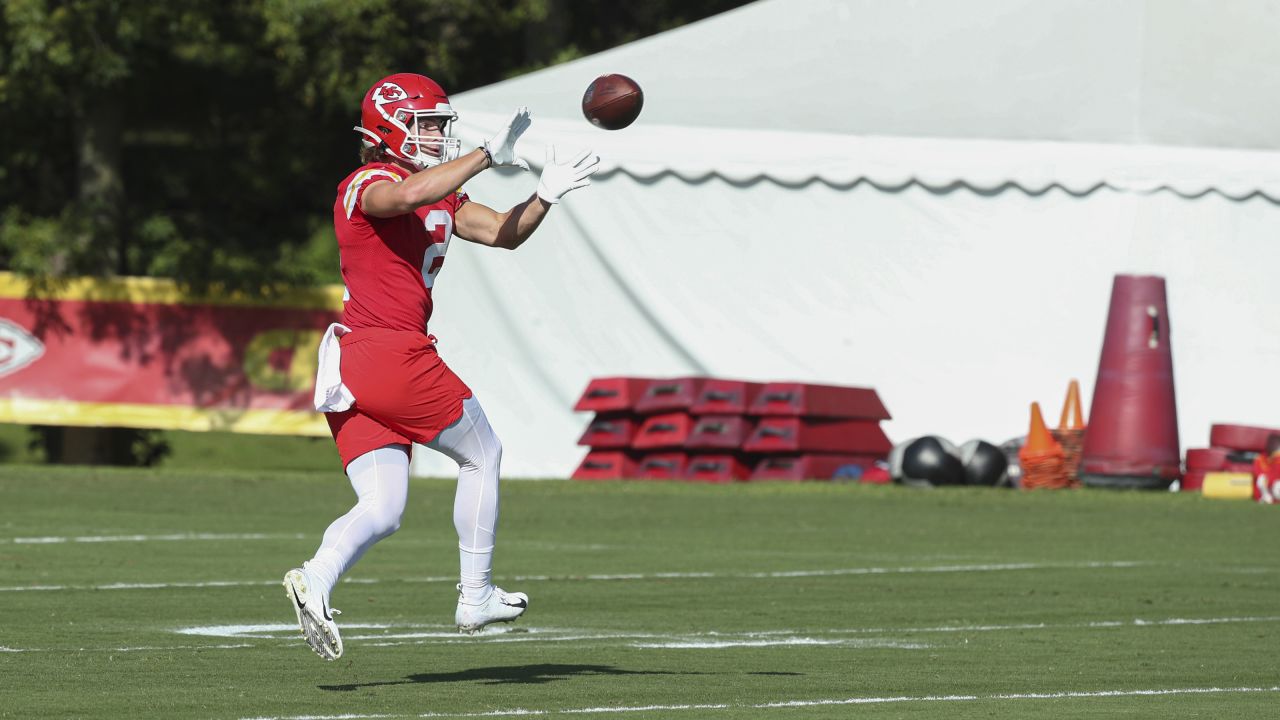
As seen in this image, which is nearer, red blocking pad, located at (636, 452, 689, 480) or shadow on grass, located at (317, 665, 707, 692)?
shadow on grass, located at (317, 665, 707, 692)

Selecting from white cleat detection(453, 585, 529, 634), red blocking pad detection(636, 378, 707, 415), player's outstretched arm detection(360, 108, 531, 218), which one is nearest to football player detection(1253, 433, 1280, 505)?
red blocking pad detection(636, 378, 707, 415)

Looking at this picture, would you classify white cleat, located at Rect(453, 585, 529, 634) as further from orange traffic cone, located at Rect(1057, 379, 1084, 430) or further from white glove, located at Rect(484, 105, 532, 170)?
orange traffic cone, located at Rect(1057, 379, 1084, 430)

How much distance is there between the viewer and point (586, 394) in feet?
68.6

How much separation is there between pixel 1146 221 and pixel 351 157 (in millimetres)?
9908

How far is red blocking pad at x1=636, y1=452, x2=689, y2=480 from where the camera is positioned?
2069 centimetres

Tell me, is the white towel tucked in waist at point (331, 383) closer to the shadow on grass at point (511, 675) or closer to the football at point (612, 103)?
the shadow on grass at point (511, 675)

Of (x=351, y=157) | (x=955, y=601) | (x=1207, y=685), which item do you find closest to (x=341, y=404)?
(x=1207, y=685)

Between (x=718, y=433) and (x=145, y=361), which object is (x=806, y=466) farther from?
(x=145, y=361)

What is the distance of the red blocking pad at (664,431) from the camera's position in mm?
20484

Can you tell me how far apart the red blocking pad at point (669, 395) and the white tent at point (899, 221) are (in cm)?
105

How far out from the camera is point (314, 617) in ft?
24.1

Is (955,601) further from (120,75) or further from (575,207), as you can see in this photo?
(120,75)

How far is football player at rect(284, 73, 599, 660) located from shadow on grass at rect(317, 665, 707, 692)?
0.64 feet

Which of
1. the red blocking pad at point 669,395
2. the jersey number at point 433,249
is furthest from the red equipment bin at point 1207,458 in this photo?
the jersey number at point 433,249
